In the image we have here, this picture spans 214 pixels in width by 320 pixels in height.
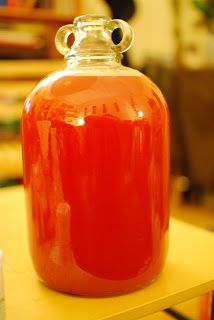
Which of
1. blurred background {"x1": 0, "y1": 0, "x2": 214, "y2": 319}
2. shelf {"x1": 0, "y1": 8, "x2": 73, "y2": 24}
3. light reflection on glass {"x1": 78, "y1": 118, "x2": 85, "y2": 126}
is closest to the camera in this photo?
light reflection on glass {"x1": 78, "y1": 118, "x2": 85, "y2": 126}

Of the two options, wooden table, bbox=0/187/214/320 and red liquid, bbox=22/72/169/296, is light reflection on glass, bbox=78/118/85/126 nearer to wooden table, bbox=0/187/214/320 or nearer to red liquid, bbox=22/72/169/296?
red liquid, bbox=22/72/169/296

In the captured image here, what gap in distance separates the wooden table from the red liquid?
0.06 ft

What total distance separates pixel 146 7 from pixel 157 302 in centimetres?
300

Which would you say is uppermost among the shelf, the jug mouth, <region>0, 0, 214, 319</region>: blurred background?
the jug mouth

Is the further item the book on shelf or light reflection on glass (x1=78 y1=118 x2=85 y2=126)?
the book on shelf

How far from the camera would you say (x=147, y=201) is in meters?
0.58

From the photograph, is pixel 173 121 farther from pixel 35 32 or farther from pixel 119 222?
pixel 119 222

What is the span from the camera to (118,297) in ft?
1.90

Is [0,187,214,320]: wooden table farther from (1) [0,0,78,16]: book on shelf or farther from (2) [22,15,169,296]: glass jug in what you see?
(1) [0,0,78,16]: book on shelf

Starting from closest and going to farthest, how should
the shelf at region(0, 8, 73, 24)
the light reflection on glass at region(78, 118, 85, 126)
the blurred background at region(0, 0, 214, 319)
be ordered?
the light reflection on glass at region(78, 118, 85, 126) → the blurred background at region(0, 0, 214, 319) → the shelf at region(0, 8, 73, 24)

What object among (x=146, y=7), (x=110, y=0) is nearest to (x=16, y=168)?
(x=146, y=7)

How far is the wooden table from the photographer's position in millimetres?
547

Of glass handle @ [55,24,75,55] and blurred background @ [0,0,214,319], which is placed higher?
glass handle @ [55,24,75,55]

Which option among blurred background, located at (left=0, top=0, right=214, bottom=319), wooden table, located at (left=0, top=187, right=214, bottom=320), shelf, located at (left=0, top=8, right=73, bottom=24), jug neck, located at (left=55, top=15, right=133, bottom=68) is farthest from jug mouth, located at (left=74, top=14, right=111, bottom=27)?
shelf, located at (left=0, top=8, right=73, bottom=24)
